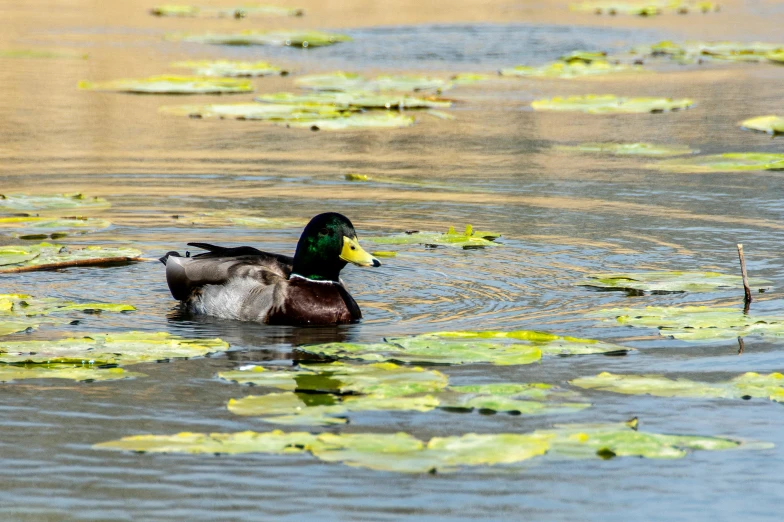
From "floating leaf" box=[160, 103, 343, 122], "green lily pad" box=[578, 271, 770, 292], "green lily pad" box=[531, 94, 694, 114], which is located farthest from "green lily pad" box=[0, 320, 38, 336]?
"green lily pad" box=[531, 94, 694, 114]

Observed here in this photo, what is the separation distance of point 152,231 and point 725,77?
11.8 m

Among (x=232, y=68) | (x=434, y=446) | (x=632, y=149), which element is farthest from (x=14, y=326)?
(x=232, y=68)

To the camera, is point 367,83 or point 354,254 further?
point 367,83

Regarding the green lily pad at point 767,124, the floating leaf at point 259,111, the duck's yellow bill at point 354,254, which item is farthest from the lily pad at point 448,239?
the green lily pad at point 767,124

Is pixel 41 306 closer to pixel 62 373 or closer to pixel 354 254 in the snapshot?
pixel 62 373

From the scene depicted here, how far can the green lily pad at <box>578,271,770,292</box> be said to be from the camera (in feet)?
25.3

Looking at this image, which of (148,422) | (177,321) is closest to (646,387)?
(148,422)

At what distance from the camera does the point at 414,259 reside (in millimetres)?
8977

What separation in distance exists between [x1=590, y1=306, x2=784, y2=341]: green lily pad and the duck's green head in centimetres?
148

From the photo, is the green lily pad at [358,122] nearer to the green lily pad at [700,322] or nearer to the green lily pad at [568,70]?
the green lily pad at [568,70]

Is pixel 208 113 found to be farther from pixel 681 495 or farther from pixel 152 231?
pixel 681 495

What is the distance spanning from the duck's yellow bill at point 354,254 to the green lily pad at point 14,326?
1807 mm

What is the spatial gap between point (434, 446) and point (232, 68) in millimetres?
14212

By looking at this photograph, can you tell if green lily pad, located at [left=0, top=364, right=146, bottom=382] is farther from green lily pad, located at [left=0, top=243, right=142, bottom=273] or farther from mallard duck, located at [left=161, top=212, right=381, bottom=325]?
green lily pad, located at [left=0, top=243, right=142, bottom=273]
